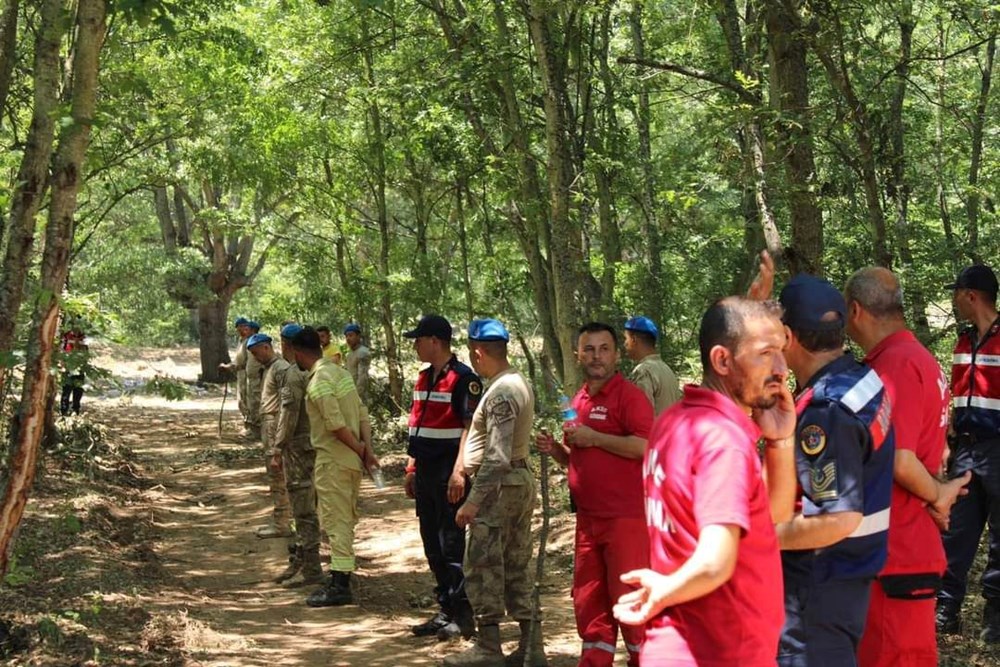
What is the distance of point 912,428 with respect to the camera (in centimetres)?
416

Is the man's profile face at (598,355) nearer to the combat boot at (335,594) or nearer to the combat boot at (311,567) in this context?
the combat boot at (335,594)

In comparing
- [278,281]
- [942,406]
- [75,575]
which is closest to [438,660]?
[75,575]

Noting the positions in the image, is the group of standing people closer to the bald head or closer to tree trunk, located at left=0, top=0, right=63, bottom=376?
the bald head

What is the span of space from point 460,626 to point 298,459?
2.75 m

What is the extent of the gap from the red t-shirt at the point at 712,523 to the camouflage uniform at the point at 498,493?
3.48m

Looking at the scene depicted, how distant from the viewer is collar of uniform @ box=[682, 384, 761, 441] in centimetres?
299

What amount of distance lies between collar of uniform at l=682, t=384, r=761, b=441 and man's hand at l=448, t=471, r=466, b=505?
392 cm

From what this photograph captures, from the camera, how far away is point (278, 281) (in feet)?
131

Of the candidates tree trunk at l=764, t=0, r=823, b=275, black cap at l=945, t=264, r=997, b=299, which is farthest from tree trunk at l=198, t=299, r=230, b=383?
black cap at l=945, t=264, r=997, b=299

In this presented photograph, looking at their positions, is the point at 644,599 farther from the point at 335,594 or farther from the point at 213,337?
the point at 213,337

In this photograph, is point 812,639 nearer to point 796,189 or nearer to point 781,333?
point 781,333

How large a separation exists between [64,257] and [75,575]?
152 inches

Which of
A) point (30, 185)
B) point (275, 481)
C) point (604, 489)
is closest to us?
point (604, 489)

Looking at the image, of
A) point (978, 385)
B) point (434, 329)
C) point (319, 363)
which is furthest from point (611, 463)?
point (319, 363)
